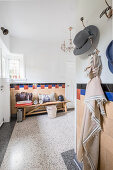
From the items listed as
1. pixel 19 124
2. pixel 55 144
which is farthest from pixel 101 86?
pixel 19 124

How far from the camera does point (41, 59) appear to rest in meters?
3.35

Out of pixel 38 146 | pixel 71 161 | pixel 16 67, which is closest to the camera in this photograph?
pixel 71 161

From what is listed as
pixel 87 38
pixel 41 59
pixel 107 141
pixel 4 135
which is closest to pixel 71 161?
pixel 107 141

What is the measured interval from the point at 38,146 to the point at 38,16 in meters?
2.65

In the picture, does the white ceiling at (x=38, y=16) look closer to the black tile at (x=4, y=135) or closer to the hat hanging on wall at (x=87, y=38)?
the hat hanging on wall at (x=87, y=38)

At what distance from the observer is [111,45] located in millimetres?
750

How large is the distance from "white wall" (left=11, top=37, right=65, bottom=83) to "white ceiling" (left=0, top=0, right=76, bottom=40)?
0.42m

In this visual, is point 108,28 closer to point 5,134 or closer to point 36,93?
point 5,134

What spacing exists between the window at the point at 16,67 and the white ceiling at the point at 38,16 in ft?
2.41

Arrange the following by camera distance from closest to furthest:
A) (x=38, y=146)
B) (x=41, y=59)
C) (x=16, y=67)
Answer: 1. (x=38, y=146)
2. (x=16, y=67)
3. (x=41, y=59)

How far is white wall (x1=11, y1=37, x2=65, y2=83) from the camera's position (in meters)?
3.12

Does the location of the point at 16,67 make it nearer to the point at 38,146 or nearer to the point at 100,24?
the point at 38,146

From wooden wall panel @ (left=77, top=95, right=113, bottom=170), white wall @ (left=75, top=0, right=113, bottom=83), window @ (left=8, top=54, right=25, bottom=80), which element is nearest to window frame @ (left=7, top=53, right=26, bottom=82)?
window @ (left=8, top=54, right=25, bottom=80)

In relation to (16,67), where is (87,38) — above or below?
below
